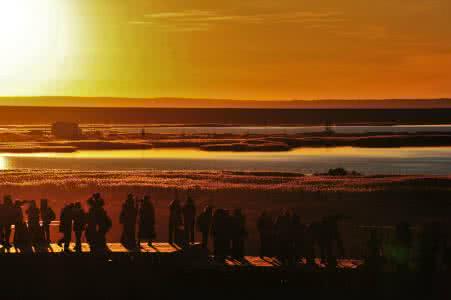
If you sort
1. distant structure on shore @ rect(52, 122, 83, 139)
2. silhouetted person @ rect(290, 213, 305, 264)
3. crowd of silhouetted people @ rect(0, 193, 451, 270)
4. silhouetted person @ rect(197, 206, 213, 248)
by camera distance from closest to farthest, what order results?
crowd of silhouetted people @ rect(0, 193, 451, 270)
silhouetted person @ rect(290, 213, 305, 264)
silhouetted person @ rect(197, 206, 213, 248)
distant structure on shore @ rect(52, 122, 83, 139)

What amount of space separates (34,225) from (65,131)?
12751 centimetres

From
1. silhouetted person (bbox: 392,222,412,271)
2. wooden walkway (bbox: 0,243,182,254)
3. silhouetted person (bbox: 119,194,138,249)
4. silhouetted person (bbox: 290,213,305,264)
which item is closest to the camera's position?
silhouetted person (bbox: 392,222,412,271)

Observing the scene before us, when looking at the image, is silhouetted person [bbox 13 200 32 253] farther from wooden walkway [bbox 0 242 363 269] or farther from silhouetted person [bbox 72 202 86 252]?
silhouetted person [bbox 72 202 86 252]

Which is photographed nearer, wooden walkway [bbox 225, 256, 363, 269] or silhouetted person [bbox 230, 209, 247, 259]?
wooden walkway [bbox 225, 256, 363, 269]

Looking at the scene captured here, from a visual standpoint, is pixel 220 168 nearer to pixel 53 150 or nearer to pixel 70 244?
pixel 53 150

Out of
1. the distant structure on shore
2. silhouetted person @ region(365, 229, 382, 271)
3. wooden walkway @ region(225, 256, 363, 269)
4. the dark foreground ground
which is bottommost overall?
the dark foreground ground

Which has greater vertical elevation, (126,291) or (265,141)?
(265,141)

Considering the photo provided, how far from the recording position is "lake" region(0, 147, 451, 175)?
83750 millimetres

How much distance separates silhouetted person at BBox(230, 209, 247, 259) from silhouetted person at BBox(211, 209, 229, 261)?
0.19m

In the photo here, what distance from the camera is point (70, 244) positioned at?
3058 cm

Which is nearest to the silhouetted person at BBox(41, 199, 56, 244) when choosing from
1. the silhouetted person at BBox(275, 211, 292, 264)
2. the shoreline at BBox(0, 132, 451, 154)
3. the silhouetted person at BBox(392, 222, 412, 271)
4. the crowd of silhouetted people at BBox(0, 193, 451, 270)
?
the crowd of silhouetted people at BBox(0, 193, 451, 270)

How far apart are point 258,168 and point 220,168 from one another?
3374 millimetres

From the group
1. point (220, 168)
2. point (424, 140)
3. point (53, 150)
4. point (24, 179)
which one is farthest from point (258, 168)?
point (424, 140)

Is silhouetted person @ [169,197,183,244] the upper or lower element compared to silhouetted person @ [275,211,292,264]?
upper
